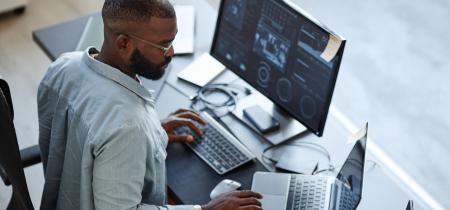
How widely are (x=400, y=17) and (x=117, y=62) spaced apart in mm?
2899

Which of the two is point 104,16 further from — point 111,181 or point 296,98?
point 296,98

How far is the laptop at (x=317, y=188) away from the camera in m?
2.20

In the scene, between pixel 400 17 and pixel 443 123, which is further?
pixel 400 17

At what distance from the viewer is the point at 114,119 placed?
193 centimetres

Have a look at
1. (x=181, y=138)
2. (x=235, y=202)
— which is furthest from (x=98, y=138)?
(x=181, y=138)

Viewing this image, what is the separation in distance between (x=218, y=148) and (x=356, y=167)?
49 cm

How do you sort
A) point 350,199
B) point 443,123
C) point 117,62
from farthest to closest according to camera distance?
point 443,123, point 350,199, point 117,62

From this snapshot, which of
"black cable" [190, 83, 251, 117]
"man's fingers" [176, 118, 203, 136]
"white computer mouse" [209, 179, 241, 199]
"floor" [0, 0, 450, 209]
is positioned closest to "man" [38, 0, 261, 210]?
"white computer mouse" [209, 179, 241, 199]

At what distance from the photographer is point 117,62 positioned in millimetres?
2043

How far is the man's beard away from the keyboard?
17.0 inches

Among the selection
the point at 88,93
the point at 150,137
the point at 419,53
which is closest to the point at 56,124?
the point at 88,93

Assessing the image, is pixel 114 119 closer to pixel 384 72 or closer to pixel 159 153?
pixel 159 153

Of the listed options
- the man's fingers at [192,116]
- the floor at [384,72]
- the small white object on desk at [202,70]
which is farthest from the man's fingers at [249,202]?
the floor at [384,72]

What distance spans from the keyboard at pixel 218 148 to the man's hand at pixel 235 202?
0.74 ft
